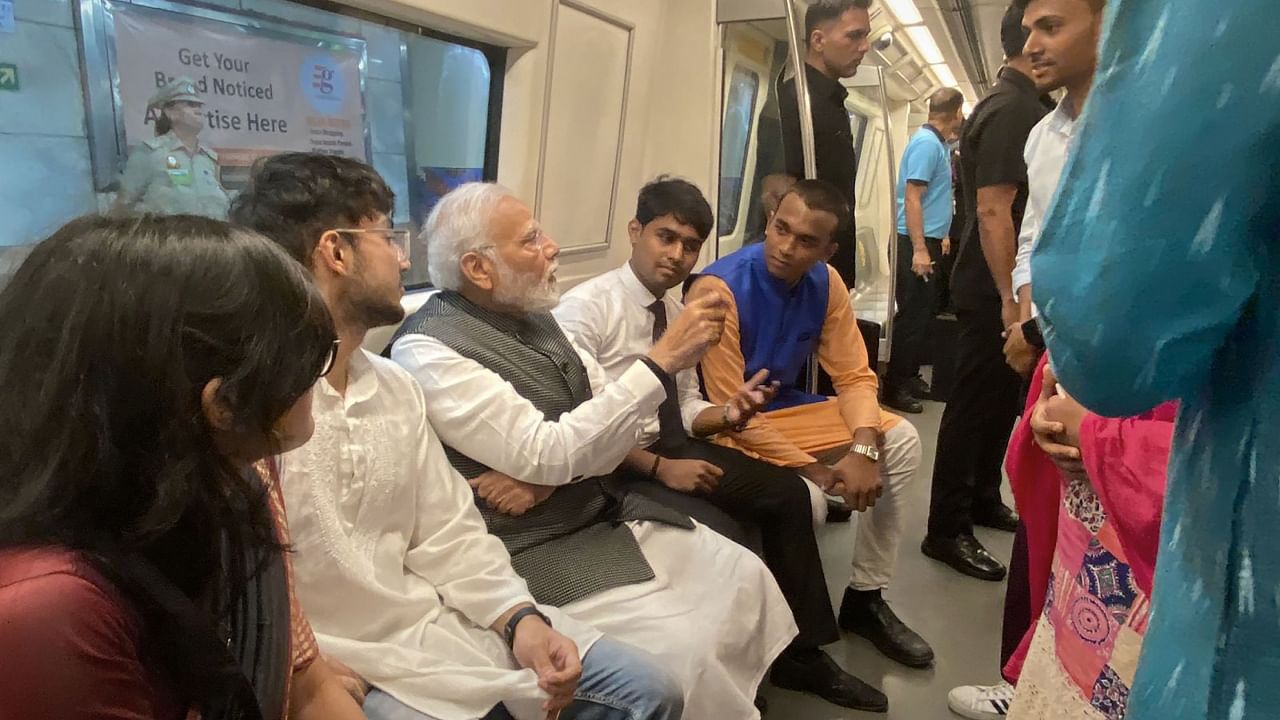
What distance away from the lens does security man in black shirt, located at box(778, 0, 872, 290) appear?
3.25 metres

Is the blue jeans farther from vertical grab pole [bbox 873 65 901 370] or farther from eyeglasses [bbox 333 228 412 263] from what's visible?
vertical grab pole [bbox 873 65 901 370]

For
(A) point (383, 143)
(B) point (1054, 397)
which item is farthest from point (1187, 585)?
(A) point (383, 143)

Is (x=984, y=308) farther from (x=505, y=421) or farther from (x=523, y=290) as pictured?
(x=505, y=421)

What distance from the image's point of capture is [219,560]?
0.91m

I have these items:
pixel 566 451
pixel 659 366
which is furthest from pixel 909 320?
pixel 566 451

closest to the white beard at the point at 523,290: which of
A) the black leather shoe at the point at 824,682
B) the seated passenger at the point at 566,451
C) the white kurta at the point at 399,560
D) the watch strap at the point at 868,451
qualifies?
the seated passenger at the point at 566,451

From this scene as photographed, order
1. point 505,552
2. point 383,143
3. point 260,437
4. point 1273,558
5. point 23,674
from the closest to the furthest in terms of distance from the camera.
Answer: point 1273,558 → point 23,674 → point 260,437 → point 505,552 → point 383,143

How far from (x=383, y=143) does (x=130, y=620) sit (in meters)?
1.98

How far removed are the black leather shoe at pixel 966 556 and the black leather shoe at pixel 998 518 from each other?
0.30 metres

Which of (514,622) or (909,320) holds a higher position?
(514,622)

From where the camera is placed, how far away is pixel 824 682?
7.65 ft

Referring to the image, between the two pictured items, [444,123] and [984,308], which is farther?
[984,308]

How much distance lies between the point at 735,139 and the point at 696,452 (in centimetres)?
179

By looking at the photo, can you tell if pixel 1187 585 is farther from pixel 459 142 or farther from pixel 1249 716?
pixel 459 142
